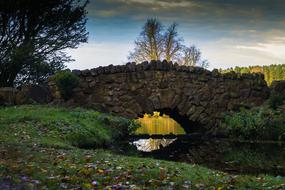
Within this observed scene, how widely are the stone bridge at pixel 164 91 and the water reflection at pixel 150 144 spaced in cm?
184

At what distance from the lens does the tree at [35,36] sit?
2733 cm

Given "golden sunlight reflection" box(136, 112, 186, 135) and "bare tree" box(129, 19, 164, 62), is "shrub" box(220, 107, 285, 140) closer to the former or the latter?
"golden sunlight reflection" box(136, 112, 186, 135)

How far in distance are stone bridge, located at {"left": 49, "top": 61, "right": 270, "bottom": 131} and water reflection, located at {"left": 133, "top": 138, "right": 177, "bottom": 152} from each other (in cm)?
184

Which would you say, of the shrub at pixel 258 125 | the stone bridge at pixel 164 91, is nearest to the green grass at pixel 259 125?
the shrub at pixel 258 125

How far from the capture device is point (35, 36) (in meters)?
28.9

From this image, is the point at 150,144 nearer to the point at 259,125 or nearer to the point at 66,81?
the point at 259,125

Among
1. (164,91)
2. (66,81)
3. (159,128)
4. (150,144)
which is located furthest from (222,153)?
(159,128)

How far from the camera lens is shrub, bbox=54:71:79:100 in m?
22.7

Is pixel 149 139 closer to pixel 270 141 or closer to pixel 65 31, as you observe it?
pixel 270 141

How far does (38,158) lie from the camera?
10555 mm

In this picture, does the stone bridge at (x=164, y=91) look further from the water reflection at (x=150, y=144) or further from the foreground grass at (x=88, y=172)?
the foreground grass at (x=88, y=172)

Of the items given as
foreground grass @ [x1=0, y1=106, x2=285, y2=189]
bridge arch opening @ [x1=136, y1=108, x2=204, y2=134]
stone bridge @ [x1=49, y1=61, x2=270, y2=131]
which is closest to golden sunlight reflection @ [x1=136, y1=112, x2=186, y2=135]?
bridge arch opening @ [x1=136, y1=108, x2=204, y2=134]

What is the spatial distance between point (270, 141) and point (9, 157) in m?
13.3

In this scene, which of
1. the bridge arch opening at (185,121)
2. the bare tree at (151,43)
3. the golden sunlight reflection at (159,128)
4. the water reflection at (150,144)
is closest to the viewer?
the water reflection at (150,144)
